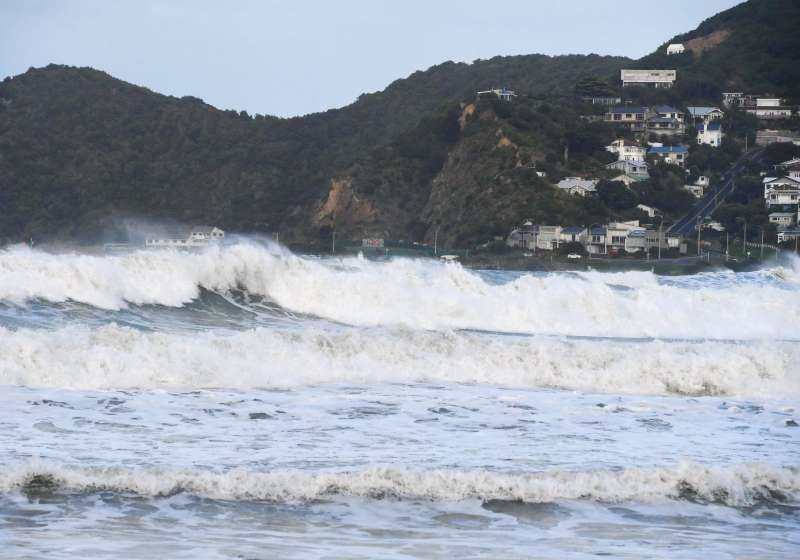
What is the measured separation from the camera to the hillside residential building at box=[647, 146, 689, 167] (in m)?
103

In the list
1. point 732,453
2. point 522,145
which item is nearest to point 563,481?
point 732,453

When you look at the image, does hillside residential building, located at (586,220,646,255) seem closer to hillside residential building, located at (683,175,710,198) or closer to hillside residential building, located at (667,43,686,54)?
hillside residential building, located at (683,175,710,198)

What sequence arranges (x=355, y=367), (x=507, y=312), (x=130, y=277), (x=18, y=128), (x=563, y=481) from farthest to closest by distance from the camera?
(x=18, y=128) < (x=507, y=312) < (x=130, y=277) < (x=355, y=367) < (x=563, y=481)

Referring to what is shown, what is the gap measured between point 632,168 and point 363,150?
43198mm

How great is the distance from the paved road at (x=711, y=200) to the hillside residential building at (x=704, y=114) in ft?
16.9

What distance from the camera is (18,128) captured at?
140 meters

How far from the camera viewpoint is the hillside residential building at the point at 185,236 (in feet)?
340

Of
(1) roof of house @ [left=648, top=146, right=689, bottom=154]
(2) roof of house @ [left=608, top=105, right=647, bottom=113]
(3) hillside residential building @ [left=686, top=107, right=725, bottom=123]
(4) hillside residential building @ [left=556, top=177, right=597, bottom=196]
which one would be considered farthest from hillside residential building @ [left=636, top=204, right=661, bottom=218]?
(3) hillside residential building @ [left=686, top=107, right=725, bottom=123]

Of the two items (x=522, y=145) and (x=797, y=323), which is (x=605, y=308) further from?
(x=522, y=145)

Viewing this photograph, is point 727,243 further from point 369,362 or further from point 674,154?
point 369,362

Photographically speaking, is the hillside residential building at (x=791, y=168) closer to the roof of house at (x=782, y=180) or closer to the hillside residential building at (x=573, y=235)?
the roof of house at (x=782, y=180)

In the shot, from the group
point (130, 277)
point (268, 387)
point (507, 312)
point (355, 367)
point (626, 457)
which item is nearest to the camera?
point (626, 457)

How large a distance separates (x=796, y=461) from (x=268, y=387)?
25.7ft

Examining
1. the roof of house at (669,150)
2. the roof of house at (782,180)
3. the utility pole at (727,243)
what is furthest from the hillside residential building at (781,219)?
the roof of house at (669,150)
